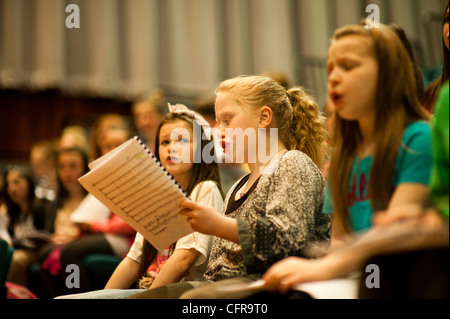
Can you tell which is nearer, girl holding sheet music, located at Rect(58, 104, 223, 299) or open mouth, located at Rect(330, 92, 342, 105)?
open mouth, located at Rect(330, 92, 342, 105)

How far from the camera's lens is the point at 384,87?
1048 millimetres

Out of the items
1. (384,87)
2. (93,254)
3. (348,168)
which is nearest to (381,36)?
(384,87)

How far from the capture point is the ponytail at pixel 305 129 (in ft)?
4.94

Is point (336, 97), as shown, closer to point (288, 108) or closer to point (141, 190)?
point (288, 108)

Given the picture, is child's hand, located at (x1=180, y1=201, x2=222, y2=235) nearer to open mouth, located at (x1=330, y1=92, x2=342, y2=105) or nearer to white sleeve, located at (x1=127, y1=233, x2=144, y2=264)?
open mouth, located at (x1=330, y1=92, x2=342, y2=105)

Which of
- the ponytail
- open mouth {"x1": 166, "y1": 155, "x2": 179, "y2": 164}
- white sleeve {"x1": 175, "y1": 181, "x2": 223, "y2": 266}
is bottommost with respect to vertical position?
white sleeve {"x1": 175, "y1": 181, "x2": 223, "y2": 266}

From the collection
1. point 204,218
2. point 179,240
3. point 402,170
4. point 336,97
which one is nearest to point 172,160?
point 179,240

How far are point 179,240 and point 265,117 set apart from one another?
427 mm

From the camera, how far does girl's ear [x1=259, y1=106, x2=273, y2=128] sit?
4.74 feet

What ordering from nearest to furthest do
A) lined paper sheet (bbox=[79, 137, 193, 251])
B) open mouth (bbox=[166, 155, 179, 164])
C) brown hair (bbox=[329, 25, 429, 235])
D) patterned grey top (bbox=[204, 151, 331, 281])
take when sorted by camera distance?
brown hair (bbox=[329, 25, 429, 235]) < patterned grey top (bbox=[204, 151, 331, 281]) < lined paper sheet (bbox=[79, 137, 193, 251]) < open mouth (bbox=[166, 155, 179, 164])

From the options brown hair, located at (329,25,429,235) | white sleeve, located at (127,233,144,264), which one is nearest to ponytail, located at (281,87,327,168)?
brown hair, located at (329,25,429,235)

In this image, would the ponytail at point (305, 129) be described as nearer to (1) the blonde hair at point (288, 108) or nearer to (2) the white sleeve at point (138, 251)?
(1) the blonde hair at point (288, 108)

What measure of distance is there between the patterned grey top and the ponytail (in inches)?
6.1

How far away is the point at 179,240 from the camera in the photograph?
1.56m
